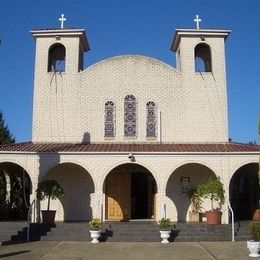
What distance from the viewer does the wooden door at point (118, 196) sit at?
21531mm

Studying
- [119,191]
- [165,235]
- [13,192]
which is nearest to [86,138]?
[119,191]

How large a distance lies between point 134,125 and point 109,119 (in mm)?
1294

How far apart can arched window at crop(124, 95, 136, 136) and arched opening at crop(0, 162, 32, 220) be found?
5.58 metres

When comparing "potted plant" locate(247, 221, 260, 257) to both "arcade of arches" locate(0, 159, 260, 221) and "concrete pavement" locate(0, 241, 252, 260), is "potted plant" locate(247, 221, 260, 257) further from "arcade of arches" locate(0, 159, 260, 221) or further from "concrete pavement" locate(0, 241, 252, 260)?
"arcade of arches" locate(0, 159, 260, 221)

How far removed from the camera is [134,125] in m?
22.6

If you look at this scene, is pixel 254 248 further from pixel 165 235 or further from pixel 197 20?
pixel 197 20

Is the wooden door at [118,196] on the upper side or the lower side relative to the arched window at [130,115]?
lower

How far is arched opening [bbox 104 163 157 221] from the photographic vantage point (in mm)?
21578

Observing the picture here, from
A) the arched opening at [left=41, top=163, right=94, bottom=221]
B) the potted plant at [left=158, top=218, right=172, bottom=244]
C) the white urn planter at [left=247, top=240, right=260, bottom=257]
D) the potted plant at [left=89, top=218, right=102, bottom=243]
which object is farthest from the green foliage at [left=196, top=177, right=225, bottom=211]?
the arched opening at [left=41, top=163, right=94, bottom=221]

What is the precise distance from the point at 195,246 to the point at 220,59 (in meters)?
11.2

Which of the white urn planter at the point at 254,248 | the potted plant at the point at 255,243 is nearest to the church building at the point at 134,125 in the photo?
the potted plant at the point at 255,243

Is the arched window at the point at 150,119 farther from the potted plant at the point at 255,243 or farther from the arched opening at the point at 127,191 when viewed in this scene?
the potted plant at the point at 255,243

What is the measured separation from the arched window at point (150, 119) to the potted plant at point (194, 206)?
3532 mm

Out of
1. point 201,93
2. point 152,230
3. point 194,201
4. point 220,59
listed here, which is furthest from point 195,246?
point 220,59
